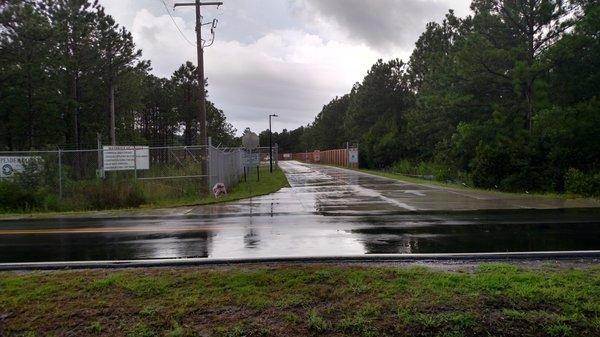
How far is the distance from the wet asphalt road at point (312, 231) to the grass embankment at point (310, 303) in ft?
6.48

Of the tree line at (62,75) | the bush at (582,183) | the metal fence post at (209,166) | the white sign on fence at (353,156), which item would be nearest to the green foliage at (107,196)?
the metal fence post at (209,166)

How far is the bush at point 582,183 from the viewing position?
1903cm

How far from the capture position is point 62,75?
127 ft

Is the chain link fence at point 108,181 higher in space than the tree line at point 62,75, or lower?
lower

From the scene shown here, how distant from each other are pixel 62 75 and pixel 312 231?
112 feet

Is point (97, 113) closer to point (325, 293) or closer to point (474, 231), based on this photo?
point (474, 231)

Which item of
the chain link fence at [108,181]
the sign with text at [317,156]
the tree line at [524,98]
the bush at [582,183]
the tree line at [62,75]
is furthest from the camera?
the sign with text at [317,156]

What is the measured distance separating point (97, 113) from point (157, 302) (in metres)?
41.8

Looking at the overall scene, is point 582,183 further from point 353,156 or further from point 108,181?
point 353,156

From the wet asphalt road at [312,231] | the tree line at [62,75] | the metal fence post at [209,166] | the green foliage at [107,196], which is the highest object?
the tree line at [62,75]

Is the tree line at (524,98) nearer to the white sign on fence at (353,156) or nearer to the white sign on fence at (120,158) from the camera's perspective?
the white sign on fence at (120,158)

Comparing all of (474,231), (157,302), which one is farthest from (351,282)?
(474,231)

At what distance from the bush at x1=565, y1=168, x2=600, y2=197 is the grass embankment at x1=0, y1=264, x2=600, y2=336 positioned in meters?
14.3

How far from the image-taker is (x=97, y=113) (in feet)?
144
